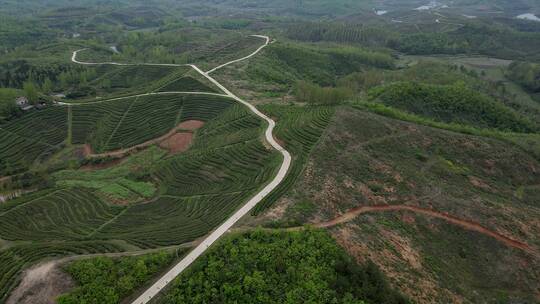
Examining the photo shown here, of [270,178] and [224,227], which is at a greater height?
[270,178]

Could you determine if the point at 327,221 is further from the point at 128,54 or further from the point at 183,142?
the point at 128,54

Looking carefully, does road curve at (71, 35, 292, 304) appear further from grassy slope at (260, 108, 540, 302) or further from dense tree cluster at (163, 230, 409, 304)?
grassy slope at (260, 108, 540, 302)

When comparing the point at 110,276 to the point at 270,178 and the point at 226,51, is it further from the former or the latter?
the point at 226,51

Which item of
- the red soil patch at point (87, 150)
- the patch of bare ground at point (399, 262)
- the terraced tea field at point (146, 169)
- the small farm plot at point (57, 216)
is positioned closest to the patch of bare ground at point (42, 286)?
the terraced tea field at point (146, 169)

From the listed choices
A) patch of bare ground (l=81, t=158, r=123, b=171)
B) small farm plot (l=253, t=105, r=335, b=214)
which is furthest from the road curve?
patch of bare ground (l=81, t=158, r=123, b=171)

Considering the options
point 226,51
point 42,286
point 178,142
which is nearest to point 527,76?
point 226,51

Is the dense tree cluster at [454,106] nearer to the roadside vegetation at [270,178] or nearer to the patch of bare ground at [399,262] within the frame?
the roadside vegetation at [270,178]
